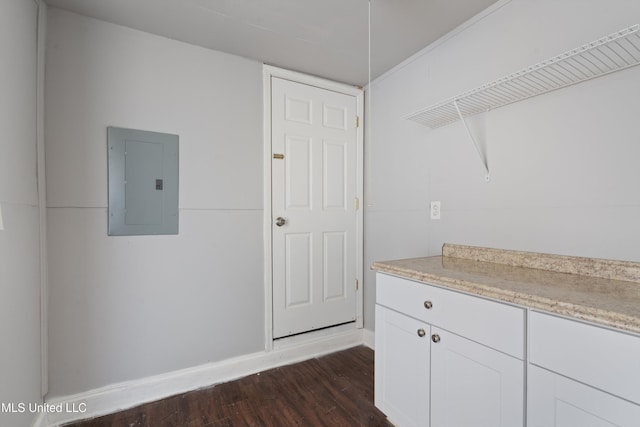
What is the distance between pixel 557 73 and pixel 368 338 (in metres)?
2.27

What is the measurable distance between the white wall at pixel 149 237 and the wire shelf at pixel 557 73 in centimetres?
138

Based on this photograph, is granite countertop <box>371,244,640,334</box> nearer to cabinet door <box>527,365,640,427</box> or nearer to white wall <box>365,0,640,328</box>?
white wall <box>365,0,640,328</box>

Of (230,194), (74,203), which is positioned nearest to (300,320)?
(230,194)

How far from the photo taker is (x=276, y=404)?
5.88 feet

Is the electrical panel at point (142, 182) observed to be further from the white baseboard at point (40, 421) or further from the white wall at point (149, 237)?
the white baseboard at point (40, 421)

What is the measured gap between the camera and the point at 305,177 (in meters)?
2.38

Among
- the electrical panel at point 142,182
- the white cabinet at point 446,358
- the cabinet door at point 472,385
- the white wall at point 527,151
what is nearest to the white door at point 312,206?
the white wall at point 527,151

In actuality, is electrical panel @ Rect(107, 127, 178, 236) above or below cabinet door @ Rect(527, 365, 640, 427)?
above

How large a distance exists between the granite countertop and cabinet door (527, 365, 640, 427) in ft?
0.67

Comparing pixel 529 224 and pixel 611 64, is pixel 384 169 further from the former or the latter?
pixel 611 64

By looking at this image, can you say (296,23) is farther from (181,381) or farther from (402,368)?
(181,381)

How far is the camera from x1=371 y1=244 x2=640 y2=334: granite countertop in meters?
0.83

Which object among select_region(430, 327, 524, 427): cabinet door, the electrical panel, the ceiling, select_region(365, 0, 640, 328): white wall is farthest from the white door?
select_region(430, 327, 524, 427): cabinet door

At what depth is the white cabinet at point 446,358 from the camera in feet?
3.33
